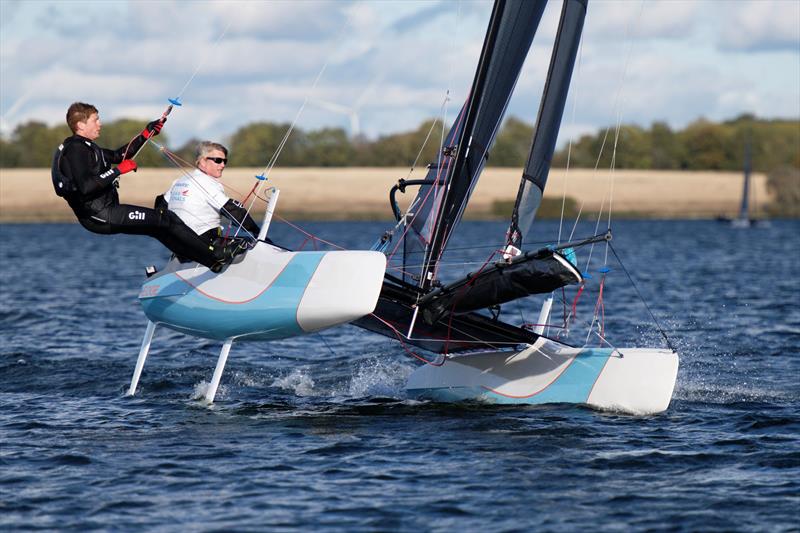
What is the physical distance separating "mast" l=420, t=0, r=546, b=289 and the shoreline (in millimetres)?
56231

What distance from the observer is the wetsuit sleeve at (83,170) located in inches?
324

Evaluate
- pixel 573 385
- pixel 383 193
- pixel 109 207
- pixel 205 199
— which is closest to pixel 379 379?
pixel 573 385

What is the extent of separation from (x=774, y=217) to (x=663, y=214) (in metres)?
7.70

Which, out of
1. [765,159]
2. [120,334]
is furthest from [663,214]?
[120,334]

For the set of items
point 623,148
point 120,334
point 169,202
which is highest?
point 623,148

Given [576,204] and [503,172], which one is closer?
[576,204]

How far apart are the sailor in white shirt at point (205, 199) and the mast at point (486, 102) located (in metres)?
1.69

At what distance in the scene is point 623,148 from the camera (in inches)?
3834

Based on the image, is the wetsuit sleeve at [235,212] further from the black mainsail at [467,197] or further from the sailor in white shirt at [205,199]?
the black mainsail at [467,197]

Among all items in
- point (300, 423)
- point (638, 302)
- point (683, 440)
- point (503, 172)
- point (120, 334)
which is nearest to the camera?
point (683, 440)

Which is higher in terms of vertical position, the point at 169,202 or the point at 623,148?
the point at 623,148

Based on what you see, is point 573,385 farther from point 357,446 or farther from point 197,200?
point 197,200

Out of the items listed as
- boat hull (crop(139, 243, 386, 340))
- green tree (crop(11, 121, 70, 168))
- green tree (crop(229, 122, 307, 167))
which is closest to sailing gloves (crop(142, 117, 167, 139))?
boat hull (crop(139, 243, 386, 340))

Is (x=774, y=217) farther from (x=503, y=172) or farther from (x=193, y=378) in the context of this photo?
(x=193, y=378)
